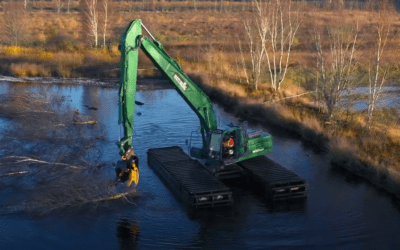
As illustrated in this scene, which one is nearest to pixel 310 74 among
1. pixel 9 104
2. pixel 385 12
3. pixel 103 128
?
pixel 385 12

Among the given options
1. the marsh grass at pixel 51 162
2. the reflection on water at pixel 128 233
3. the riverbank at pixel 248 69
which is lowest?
the reflection on water at pixel 128 233

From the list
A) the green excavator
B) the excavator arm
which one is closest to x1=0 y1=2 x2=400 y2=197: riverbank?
the green excavator

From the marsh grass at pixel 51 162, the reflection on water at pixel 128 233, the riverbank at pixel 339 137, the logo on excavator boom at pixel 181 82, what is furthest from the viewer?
the riverbank at pixel 339 137

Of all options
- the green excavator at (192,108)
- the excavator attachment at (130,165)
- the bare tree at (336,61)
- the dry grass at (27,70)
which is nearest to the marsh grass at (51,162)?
the excavator attachment at (130,165)

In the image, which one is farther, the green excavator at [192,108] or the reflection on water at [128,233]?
the green excavator at [192,108]

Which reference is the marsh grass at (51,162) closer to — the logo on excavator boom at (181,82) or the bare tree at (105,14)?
the logo on excavator boom at (181,82)

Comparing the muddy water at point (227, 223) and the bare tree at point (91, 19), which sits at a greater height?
the bare tree at point (91, 19)

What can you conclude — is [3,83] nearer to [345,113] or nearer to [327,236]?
[345,113]

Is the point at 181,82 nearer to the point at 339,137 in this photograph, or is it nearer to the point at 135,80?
the point at 135,80

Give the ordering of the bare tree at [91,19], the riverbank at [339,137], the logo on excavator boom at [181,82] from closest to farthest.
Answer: the logo on excavator boom at [181,82], the riverbank at [339,137], the bare tree at [91,19]
